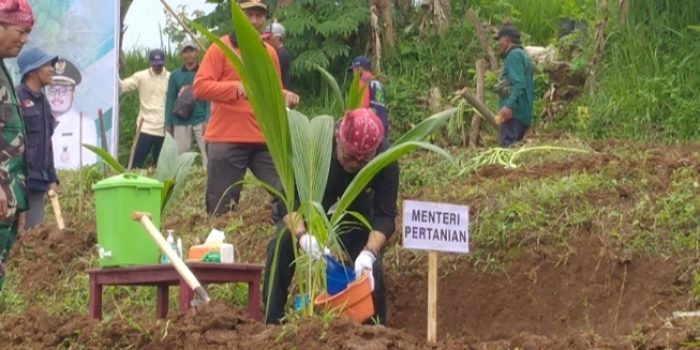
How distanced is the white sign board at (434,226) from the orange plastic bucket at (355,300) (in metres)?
0.30

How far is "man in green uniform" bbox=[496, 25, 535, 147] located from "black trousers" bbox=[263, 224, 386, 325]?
4.74 meters

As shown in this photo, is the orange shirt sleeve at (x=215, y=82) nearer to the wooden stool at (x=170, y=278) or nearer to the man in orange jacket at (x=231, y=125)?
the man in orange jacket at (x=231, y=125)

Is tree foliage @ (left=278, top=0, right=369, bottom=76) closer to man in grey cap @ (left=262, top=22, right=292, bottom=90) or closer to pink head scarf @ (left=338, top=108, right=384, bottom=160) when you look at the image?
man in grey cap @ (left=262, top=22, right=292, bottom=90)

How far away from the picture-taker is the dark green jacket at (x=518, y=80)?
12.6m

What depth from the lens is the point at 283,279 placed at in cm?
784

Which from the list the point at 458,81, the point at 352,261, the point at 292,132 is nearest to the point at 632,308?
the point at 352,261

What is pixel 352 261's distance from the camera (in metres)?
8.06

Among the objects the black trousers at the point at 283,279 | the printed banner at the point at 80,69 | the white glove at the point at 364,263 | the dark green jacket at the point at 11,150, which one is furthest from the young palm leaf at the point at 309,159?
the printed banner at the point at 80,69

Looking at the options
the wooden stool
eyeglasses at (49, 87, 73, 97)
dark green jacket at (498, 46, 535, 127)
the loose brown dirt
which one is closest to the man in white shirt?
eyeglasses at (49, 87, 73, 97)

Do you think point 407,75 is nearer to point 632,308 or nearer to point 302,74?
point 302,74

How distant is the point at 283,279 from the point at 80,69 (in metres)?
6.98

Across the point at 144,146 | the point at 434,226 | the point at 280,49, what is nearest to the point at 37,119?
the point at 280,49

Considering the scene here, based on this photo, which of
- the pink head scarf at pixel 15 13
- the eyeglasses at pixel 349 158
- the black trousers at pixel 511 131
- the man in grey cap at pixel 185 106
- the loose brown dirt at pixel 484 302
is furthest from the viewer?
the man in grey cap at pixel 185 106

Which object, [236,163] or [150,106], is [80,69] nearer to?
[150,106]
